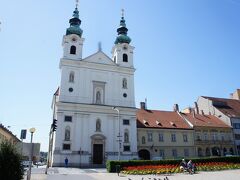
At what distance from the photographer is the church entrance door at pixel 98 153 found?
41844mm

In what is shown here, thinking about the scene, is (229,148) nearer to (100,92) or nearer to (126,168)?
(100,92)

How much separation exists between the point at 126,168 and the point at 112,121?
18.0 m

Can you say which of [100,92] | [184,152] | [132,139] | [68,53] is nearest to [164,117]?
[184,152]

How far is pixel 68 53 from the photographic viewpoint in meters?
45.8

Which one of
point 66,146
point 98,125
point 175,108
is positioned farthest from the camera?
point 175,108

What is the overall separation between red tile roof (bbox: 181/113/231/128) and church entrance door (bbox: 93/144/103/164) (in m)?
20.0

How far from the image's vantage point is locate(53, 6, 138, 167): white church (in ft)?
134

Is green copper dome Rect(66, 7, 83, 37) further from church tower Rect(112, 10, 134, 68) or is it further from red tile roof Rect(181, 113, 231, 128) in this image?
red tile roof Rect(181, 113, 231, 128)

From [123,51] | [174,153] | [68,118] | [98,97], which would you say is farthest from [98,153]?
[123,51]

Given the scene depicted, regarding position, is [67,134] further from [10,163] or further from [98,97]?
[10,163]

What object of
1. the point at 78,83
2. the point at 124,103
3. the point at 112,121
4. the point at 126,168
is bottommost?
the point at 126,168

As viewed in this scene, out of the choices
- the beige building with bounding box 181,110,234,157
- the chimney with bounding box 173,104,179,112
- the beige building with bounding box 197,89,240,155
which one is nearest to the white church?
the beige building with bounding box 181,110,234,157

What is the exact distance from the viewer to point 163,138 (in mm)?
48250

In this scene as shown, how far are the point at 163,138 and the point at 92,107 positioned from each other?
14978 mm
